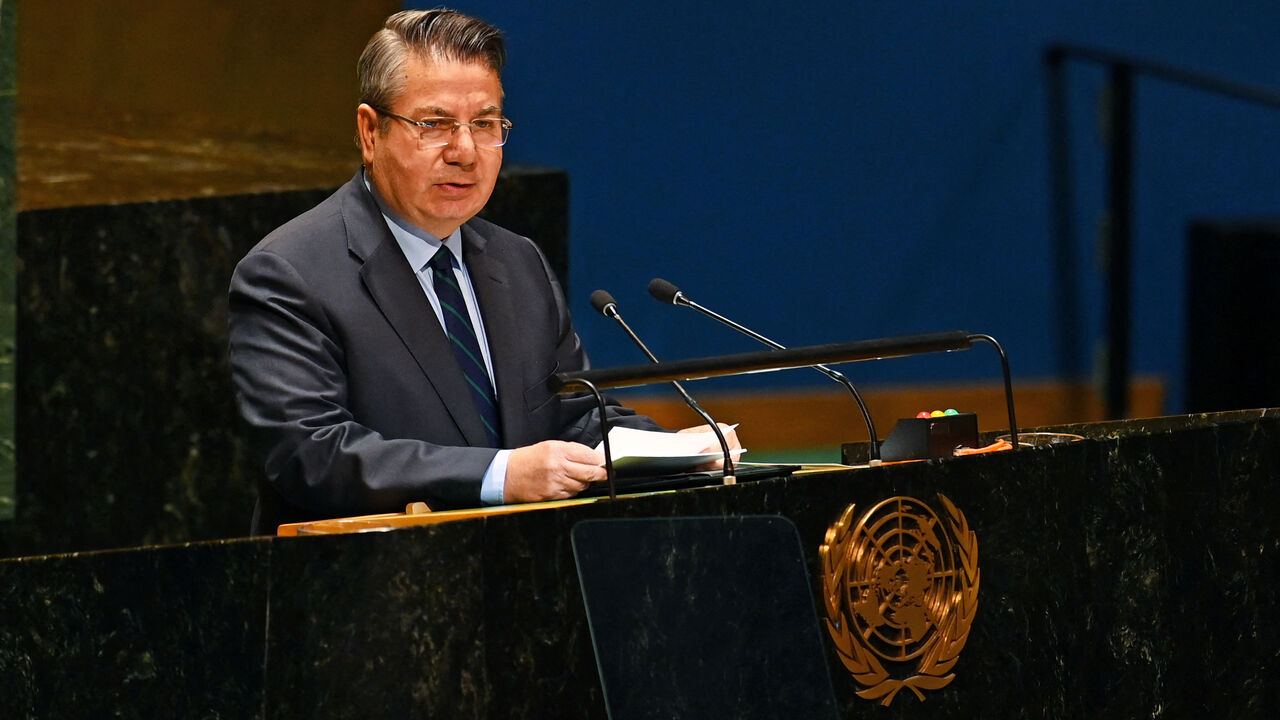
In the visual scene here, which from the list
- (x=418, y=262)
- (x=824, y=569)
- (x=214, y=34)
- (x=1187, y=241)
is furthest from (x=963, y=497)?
(x=1187, y=241)

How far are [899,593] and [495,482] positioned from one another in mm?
495

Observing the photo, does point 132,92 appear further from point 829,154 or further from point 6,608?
point 6,608

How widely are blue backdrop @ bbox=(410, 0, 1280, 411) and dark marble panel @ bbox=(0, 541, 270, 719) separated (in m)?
3.32

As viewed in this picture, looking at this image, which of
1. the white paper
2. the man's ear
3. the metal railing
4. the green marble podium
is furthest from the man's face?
the metal railing

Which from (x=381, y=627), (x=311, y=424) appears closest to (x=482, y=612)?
(x=381, y=627)

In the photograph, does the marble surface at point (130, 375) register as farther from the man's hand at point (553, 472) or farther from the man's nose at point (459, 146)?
the man's hand at point (553, 472)

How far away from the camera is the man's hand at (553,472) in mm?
2006

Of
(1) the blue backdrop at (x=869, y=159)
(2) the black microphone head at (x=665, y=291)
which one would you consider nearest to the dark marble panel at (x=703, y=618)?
(2) the black microphone head at (x=665, y=291)

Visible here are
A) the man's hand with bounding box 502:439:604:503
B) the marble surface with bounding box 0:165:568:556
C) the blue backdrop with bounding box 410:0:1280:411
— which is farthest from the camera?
the blue backdrop with bounding box 410:0:1280:411

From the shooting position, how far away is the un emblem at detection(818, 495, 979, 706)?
1.86 m

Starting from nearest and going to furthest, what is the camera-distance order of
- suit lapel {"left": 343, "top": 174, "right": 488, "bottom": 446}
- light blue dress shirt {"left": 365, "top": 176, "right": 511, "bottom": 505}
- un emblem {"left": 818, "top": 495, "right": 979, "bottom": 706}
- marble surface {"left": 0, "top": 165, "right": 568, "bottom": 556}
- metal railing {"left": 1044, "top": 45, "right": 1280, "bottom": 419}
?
un emblem {"left": 818, "top": 495, "right": 979, "bottom": 706}, suit lapel {"left": 343, "top": 174, "right": 488, "bottom": 446}, light blue dress shirt {"left": 365, "top": 176, "right": 511, "bottom": 505}, marble surface {"left": 0, "top": 165, "right": 568, "bottom": 556}, metal railing {"left": 1044, "top": 45, "right": 1280, "bottom": 419}

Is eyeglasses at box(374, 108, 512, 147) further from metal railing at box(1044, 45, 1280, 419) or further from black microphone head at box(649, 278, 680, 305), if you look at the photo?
metal railing at box(1044, 45, 1280, 419)

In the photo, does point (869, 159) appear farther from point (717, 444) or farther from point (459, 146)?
point (717, 444)

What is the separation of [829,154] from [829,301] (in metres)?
0.46
